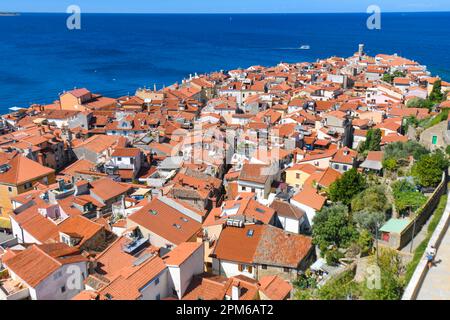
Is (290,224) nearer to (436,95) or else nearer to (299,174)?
(299,174)

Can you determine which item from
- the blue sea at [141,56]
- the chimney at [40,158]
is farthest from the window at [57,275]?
the blue sea at [141,56]

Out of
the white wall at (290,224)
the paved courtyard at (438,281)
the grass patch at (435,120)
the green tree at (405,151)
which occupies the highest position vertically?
the grass patch at (435,120)

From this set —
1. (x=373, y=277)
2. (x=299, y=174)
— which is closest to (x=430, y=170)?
(x=299, y=174)

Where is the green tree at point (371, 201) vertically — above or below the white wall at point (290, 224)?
above

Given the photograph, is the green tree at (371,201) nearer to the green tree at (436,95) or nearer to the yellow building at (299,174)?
the yellow building at (299,174)

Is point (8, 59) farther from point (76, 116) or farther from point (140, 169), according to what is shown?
point (140, 169)

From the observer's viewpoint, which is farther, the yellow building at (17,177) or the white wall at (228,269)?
the yellow building at (17,177)

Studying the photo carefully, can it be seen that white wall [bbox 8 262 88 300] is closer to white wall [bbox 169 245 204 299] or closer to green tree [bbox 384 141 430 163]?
white wall [bbox 169 245 204 299]
